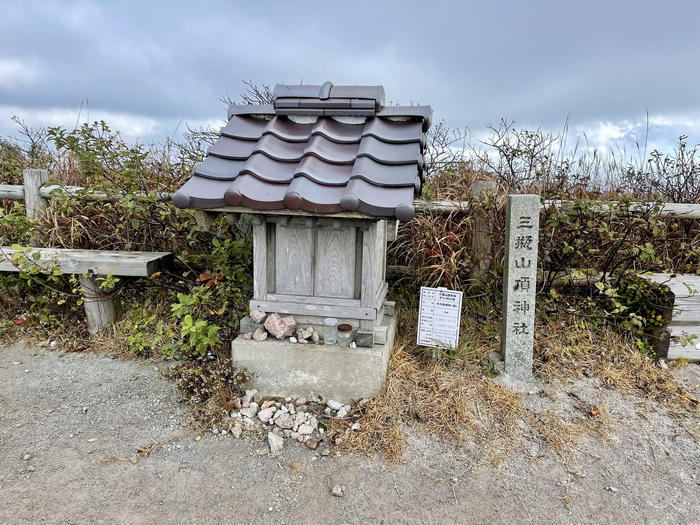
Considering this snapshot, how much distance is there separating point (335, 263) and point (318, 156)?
0.69 m

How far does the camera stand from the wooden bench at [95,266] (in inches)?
148

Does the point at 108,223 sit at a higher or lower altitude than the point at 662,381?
higher

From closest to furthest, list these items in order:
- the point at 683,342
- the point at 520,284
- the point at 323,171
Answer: the point at 323,171, the point at 520,284, the point at 683,342

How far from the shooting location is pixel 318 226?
9.37ft

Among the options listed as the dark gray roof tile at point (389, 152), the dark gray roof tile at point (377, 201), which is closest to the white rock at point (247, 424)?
the dark gray roof tile at point (377, 201)

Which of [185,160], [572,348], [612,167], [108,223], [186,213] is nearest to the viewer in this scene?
[572,348]

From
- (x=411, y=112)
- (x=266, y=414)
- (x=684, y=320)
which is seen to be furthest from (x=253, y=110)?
(x=684, y=320)

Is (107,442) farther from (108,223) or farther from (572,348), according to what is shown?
(572,348)

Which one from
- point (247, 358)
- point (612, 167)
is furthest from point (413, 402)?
point (612, 167)

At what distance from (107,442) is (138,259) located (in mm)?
1680

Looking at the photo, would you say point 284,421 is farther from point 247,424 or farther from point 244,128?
point 244,128

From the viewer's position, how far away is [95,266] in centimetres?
380

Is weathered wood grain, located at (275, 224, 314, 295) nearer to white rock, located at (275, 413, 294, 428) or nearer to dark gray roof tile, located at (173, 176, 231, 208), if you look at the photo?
dark gray roof tile, located at (173, 176, 231, 208)

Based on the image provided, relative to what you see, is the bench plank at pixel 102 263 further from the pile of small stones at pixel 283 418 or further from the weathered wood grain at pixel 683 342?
the weathered wood grain at pixel 683 342
